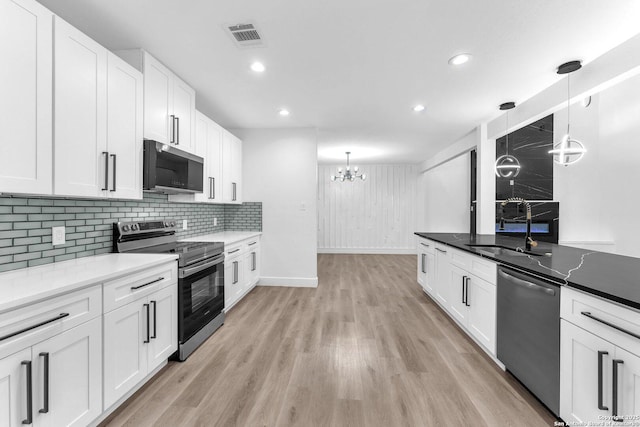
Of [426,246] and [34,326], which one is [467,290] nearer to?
[426,246]

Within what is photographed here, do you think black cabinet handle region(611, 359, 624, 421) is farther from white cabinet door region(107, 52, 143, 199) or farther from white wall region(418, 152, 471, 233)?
white wall region(418, 152, 471, 233)

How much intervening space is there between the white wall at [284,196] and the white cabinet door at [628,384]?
12.2 feet

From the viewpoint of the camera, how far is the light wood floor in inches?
68.8

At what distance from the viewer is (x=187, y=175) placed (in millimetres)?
2881

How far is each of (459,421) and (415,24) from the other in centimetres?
267

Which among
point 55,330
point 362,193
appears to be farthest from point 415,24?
point 362,193

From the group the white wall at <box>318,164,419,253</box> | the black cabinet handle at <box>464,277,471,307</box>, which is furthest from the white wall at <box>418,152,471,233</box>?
the black cabinet handle at <box>464,277,471,307</box>

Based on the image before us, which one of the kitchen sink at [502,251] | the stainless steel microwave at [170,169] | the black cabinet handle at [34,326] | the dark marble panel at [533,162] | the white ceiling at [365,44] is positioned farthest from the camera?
the dark marble panel at [533,162]

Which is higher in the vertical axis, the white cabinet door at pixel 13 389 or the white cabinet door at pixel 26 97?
the white cabinet door at pixel 26 97

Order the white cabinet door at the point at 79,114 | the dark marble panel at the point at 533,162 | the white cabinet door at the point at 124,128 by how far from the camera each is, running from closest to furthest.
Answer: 1. the white cabinet door at the point at 79,114
2. the white cabinet door at the point at 124,128
3. the dark marble panel at the point at 533,162

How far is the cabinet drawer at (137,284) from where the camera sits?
1.64 m

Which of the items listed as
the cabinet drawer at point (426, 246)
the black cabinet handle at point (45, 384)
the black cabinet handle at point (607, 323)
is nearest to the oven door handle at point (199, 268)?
the black cabinet handle at point (45, 384)

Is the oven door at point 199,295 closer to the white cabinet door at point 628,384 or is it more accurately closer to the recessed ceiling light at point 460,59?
the white cabinet door at point 628,384

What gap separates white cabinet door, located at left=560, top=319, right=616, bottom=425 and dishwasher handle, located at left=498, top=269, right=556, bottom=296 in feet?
0.56
